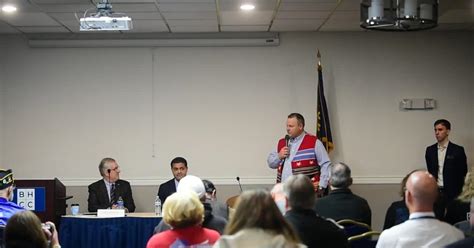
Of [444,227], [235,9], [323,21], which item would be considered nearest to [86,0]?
[235,9]

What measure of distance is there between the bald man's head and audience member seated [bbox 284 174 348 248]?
434mm

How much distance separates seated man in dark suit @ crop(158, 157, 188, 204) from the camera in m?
8.20

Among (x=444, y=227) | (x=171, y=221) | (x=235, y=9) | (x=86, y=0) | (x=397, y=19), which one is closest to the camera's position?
(x=444, y=227)

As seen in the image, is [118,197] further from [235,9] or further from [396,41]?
[396,41]

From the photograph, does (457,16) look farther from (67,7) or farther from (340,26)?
(67,7)

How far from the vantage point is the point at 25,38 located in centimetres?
905

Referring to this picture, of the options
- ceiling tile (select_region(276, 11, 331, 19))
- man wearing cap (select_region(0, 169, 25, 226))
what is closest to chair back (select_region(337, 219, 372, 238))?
man wearing cap (select_region(0, 169, 25, 226))

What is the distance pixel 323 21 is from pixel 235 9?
127 cm

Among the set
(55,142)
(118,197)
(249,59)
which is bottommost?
(118,197)

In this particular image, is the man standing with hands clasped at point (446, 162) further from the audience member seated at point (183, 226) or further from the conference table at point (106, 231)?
the audience member seated at point (183, 226)

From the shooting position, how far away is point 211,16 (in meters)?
7.86

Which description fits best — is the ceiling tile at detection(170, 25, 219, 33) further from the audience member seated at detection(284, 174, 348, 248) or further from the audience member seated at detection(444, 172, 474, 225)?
the audience member seated at detection(284, 174, 348, 248)

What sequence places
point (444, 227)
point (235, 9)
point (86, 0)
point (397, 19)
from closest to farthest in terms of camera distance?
point (444, 227) → point (397, 19) → point (86, 0) → point (235, 9)

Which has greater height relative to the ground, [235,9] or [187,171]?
[235,9]
